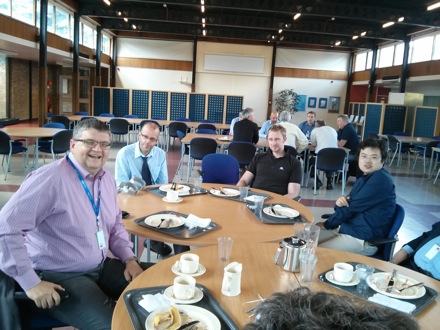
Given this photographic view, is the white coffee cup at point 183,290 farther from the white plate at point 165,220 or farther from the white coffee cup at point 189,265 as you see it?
the white plate at point 165,220

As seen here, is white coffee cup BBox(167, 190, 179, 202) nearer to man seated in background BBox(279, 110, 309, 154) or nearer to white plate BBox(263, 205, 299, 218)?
white plate BBox(263, 205, 299, 218)

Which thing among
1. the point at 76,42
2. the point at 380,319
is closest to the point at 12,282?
the point at 380,319

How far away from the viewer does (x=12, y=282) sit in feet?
5.27

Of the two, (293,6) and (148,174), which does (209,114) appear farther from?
(148,174)

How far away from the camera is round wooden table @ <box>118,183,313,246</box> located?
6.86 ft

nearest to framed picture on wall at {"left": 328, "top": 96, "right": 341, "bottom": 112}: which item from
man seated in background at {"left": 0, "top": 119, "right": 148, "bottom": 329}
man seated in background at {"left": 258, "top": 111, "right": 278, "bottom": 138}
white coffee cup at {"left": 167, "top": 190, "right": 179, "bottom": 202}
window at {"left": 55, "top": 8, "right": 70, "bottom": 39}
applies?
man seated in background at {"left": 258, "top": 111, "right": 278, "bottom": 138}

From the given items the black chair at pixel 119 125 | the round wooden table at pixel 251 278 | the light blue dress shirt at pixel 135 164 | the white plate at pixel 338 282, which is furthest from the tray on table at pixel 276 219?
the black chair at pixel 119 125

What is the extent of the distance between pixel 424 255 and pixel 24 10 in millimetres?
11472

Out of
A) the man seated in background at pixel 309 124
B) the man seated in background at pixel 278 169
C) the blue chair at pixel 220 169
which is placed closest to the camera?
the man seated in background at pixel 278 169

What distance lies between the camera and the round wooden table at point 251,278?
1.35 m

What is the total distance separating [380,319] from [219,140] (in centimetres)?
687

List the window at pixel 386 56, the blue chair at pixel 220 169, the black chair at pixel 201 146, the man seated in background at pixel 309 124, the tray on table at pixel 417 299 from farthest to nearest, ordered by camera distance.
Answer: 1. the window at pixel 386 56
2. the man seated in background at pixel 309 124
3. the black chair at pixel 201 146
4. the blue chair at pixel 220 169
5. the tray on table at pixel 417 299

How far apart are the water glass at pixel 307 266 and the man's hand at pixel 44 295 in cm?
107

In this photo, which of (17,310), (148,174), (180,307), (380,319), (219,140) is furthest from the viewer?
(219,140)
